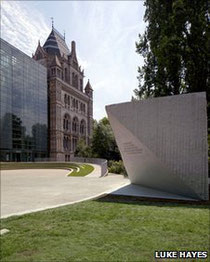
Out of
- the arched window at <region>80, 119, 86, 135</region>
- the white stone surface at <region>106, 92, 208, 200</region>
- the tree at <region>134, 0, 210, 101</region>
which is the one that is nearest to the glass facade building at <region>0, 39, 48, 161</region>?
the arched window at <region>80, 119, 86, 135</region>

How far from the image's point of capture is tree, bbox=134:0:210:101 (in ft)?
56.1

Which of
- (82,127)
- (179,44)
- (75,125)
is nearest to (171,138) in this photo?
(179,44)

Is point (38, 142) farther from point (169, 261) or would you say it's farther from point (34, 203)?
point (169, 261)

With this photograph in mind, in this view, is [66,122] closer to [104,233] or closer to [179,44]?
[179,44]

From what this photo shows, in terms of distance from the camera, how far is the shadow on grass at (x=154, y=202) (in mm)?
8266

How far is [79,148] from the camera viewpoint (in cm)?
5097

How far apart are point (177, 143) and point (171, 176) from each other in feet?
4.38

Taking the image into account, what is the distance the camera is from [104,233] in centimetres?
550

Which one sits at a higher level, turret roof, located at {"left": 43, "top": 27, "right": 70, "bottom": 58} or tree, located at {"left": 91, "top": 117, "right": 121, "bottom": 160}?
turret roof, located at {"left": 43, "top": 27, "right": 70, "bottom": 58}

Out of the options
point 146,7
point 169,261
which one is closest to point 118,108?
point 169,261

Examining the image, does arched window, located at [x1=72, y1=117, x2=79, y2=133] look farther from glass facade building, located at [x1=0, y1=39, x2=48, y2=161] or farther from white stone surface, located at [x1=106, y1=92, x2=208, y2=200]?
white stone surface, located at [x1=106, y1=92, x2=208, y2=200]

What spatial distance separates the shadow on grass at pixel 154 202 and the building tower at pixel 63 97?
4868 cm

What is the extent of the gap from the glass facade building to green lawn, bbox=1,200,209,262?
44.9 meters

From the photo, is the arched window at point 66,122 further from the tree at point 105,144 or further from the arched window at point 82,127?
the tree at point 105,144
